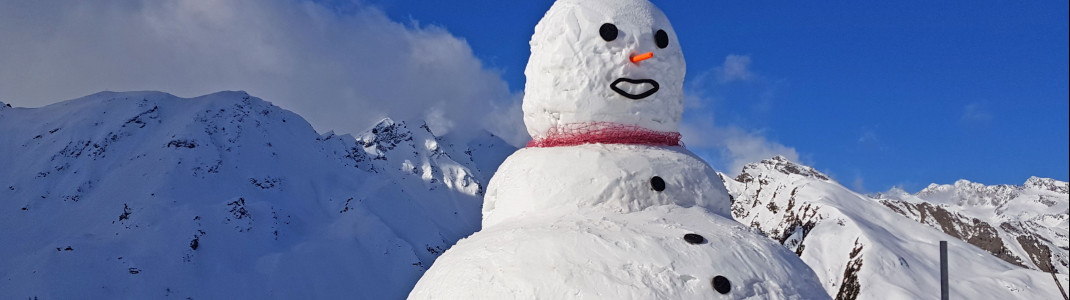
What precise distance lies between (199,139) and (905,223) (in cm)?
5835

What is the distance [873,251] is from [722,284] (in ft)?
151

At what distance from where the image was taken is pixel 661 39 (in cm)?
480

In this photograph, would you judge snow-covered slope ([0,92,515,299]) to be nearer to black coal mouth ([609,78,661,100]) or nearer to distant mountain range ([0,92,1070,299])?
distant mountain range ([0,92,1070,299])

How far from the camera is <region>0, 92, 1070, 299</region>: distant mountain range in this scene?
140 feet

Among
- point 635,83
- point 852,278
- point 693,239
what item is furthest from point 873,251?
point 693,239

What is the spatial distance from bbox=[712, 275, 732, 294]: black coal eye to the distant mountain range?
3271cm

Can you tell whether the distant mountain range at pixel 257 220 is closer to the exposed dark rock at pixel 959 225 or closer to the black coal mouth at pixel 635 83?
the exposed dark rock at pixel 959 225

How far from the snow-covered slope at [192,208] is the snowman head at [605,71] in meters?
41.3

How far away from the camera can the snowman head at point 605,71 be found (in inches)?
182

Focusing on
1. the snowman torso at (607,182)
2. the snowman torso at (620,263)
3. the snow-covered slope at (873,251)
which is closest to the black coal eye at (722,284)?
the snowman torso at (620,263)

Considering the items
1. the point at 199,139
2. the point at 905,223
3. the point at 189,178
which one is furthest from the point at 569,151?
the point at 199,139

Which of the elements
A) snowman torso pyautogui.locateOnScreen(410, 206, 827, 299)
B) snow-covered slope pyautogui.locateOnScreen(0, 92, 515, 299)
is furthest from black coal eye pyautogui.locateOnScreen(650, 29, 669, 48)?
snow-covered slope pyautogui.locateOnScreen(0, 92, 515, 299)

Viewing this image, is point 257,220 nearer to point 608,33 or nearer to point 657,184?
point 608,33

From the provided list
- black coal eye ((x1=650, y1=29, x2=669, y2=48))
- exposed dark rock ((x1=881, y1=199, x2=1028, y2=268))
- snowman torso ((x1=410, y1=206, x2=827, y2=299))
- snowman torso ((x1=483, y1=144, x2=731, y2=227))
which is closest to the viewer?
snowman torso ((x1=410, y1=206, x2=827, y2=299))
